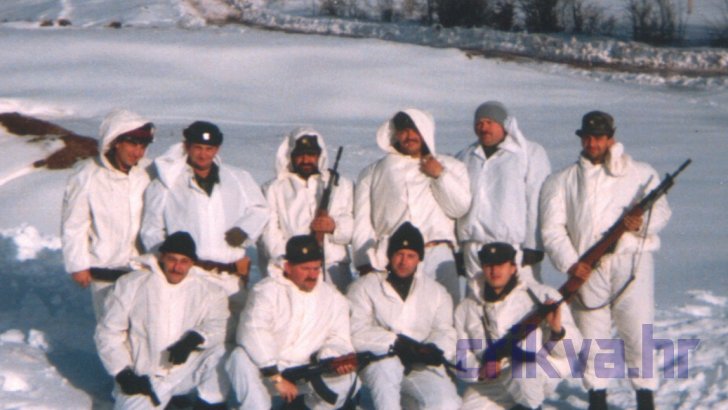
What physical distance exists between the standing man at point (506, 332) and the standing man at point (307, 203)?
2.88ft

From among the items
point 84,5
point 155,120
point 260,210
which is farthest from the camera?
point 84,5

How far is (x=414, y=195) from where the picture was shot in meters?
6.55

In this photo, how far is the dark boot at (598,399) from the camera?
6215mm

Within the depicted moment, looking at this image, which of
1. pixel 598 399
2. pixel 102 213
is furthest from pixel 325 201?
pixel 598 399

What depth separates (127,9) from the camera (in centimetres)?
3762

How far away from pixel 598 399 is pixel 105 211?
2.87 metres

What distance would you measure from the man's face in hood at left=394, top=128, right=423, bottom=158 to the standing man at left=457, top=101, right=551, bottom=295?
32 cm

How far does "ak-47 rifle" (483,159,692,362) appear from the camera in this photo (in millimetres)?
6000

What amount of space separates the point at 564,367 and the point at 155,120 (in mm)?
11424

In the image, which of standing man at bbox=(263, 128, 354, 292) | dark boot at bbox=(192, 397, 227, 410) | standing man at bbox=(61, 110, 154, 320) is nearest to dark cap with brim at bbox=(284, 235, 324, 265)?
standing man at bbox=(263, 128, 354, 292)

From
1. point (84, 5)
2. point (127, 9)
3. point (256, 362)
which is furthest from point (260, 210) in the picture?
point (84, 5)

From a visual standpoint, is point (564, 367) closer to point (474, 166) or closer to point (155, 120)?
point (474, 166)

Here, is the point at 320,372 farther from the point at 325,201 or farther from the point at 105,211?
the point at 105,211

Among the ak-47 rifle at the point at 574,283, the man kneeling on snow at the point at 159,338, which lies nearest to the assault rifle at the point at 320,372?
the man kneeling on snow at the point at 159,338
